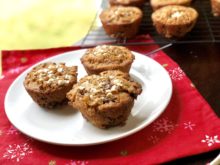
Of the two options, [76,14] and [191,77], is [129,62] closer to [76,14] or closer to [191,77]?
[191,77]

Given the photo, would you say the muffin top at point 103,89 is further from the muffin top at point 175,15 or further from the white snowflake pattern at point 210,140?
the muffin top at point 175,15

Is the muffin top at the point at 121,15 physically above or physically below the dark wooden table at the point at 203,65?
above

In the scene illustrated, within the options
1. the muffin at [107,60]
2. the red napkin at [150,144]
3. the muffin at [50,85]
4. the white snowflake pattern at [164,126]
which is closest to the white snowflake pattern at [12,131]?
the red napkin at [150,144]

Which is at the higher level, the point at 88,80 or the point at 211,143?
the point at 88,80

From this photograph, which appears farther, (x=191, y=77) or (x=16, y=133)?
(x=191, y=77)

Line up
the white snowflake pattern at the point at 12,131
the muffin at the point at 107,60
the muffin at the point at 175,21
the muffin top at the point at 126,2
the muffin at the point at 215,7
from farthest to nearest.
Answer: the muffin top at the point at 126,2 → the muffin at the point at 215,7 → the muffin at the point at 175,21 → the muffin at the point at 107,60 → the white snowflake pattern at the point at 12,131

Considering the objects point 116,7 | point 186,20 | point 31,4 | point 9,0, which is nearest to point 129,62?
point 186,20
